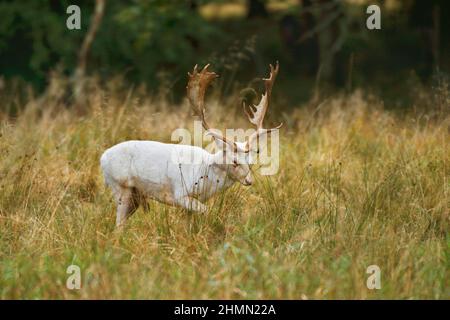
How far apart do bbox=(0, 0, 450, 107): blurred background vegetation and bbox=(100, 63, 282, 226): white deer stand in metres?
5.86

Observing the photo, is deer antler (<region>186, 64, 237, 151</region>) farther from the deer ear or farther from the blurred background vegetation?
the blurred background vegetation

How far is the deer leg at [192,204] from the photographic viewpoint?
4.80 meters

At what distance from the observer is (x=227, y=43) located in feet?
56.8

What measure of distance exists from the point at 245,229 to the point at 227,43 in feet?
41.9

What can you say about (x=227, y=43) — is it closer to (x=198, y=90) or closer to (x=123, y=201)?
(x=198, y=90)

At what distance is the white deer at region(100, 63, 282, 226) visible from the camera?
4.82 meters

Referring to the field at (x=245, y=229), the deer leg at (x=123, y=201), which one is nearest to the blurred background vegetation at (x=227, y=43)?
the field at (x=245, y=229)

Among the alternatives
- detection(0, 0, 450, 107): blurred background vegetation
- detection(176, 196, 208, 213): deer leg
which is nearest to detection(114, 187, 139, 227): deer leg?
detection(176, 196, 208, 213): deer leg

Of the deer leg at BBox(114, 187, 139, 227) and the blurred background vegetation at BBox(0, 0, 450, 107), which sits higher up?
the blurred background vegetation at BBox(0, 0, 450, 107)

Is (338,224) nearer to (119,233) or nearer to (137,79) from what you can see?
(119,233)

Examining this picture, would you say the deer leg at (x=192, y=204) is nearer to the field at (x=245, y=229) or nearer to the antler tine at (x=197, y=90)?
the field at (x=245, y=229)

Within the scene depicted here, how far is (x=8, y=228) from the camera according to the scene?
5047mm

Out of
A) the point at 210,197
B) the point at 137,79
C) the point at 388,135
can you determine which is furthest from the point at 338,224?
the point at 137,79

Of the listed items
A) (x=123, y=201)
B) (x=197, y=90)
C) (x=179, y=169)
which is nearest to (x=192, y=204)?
(x=179, y=169)
